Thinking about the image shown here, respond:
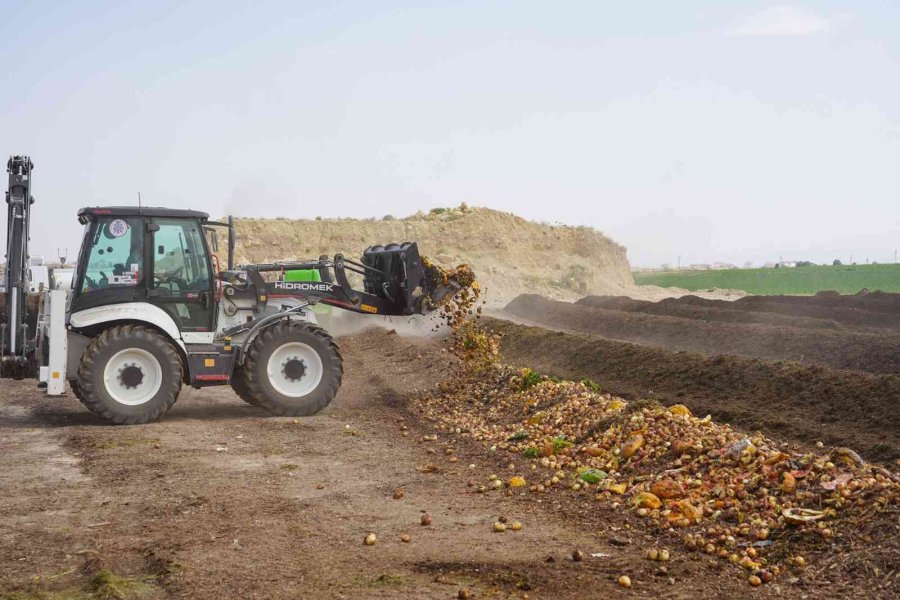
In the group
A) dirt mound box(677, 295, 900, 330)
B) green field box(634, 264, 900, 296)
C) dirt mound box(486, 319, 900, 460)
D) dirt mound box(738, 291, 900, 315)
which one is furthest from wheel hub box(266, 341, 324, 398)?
green field box(634, 264, 900, 296)

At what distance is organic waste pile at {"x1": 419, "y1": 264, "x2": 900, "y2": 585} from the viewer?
7.62 m

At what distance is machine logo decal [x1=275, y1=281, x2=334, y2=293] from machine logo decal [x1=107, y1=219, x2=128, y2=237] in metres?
2.30

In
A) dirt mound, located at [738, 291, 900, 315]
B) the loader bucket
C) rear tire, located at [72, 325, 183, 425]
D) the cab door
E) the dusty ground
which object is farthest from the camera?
dirt mound, located at [738, 291, 900, 315]

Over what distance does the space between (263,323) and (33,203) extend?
366 cm

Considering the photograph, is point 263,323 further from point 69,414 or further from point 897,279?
point 897,279

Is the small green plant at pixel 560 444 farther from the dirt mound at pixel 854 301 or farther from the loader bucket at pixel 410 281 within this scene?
the dirt mound at pixel 854 301

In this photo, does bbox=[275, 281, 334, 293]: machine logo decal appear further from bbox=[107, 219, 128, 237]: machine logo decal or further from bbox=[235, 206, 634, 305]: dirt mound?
bbox=[235, 206, 634, 305]: dirt mound

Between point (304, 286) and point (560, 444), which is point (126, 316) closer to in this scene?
point (304, 286)

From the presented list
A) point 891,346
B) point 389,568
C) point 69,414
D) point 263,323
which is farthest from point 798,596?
point 891,346

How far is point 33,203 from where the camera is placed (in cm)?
1443

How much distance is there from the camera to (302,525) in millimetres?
8336

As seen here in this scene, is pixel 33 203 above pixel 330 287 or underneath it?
above

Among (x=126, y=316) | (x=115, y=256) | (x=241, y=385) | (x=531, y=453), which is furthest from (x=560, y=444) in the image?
(x=115, y=256)

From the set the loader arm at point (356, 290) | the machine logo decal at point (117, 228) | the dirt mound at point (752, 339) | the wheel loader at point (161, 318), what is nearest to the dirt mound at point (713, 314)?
the dirt mound at point (752, 339)
